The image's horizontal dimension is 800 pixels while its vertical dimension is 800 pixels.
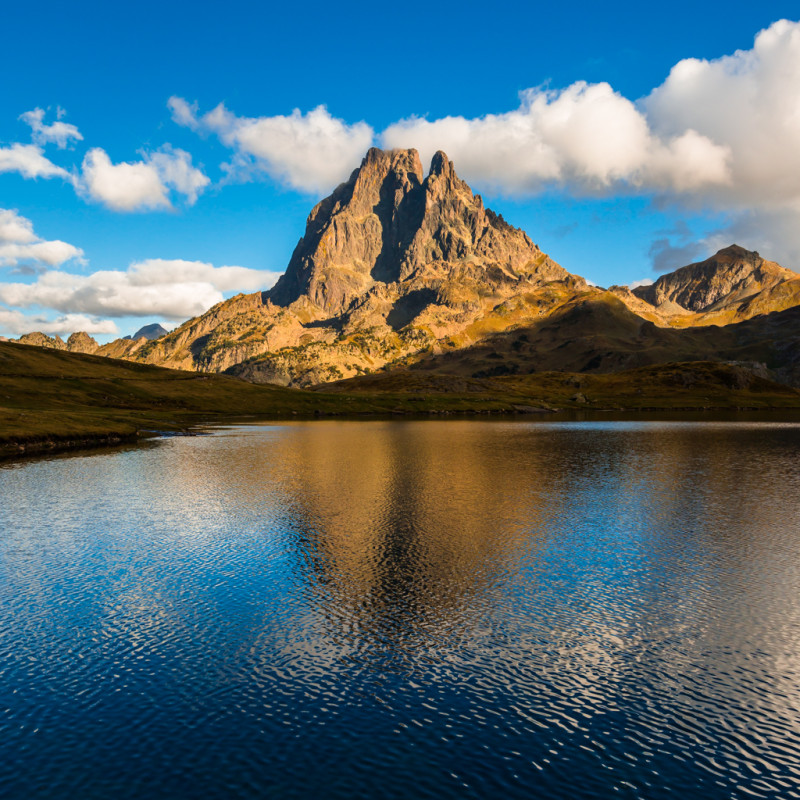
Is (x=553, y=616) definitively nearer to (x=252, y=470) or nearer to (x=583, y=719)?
(x=583, y=719)

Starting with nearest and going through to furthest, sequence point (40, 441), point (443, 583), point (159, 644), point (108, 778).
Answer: point (108, 778) < point (159, 644) < point (443, 583) < point (40, 441)

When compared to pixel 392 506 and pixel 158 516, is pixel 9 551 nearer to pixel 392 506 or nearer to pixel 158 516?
pixel 158 516

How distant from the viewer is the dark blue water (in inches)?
746

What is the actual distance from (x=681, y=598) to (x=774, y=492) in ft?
144

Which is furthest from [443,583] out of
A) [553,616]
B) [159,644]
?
[159,644]

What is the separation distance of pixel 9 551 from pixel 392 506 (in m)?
34.9

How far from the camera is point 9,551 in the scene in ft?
145

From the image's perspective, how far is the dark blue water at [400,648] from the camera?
19.0 m

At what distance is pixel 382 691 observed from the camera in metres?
23.7

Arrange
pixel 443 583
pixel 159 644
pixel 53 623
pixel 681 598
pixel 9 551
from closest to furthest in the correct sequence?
1. pixel 159 644
2. pixel 53 623
3. pixel 681 598
4. pixel 443 583
5. pixel 9 551

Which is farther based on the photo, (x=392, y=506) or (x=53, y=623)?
(x=392, y=506)

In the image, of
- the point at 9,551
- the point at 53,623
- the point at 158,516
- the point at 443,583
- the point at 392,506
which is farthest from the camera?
the point at 392,506

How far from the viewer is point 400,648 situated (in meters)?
27.6

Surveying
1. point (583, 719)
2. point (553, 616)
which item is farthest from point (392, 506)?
point (583, 719)
